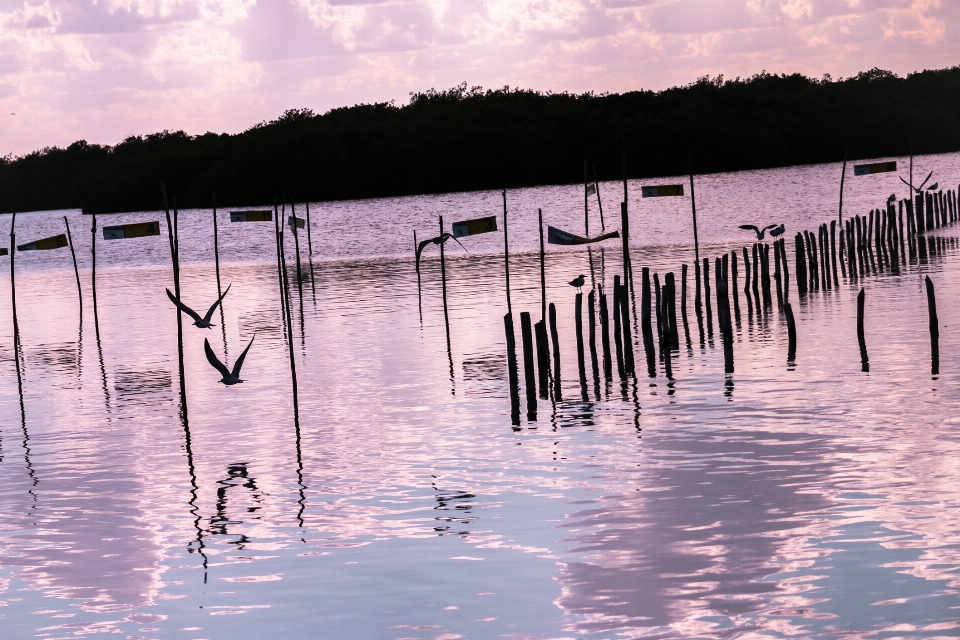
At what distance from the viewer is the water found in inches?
430

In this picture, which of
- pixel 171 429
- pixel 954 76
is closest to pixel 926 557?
pixel 171 429

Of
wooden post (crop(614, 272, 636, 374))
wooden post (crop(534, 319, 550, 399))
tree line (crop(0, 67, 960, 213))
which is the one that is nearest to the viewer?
wooden post (crop(534, 319, 550, 399))

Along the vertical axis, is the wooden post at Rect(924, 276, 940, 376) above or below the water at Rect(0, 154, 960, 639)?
above

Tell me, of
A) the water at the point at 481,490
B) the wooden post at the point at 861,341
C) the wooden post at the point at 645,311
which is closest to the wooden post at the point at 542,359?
the water at the point at 481,490

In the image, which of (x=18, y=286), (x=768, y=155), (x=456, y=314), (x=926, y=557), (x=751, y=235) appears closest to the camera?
(x=926, y=557)

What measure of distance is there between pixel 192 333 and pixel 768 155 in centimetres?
12552

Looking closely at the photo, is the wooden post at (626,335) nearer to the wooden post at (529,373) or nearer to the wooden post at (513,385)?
the wooden post at (513,385)

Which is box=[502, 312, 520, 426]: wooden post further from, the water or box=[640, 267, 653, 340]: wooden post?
box=[640, 267, 653, 340]: wooden post

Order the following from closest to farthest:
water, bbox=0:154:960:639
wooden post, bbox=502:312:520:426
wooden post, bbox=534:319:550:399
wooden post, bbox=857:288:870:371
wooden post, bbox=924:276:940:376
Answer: water, bbox=0:154:960:639
wooden post, bbox=502:312:520:426
wooden post, bbox=924:276:940:376
wooden post, bbox=534:319:550:399
wooden post, bbox=857:288:870:371

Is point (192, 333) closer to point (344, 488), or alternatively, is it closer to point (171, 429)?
point (171, 429)

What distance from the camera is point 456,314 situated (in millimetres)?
33656

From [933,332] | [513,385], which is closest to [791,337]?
[933,332]

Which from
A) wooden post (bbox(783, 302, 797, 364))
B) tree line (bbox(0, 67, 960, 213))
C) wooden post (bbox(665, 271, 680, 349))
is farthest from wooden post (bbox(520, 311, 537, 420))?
tree line (bbox(0, 67, 960, 213))

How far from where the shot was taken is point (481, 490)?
1480 centimetres
